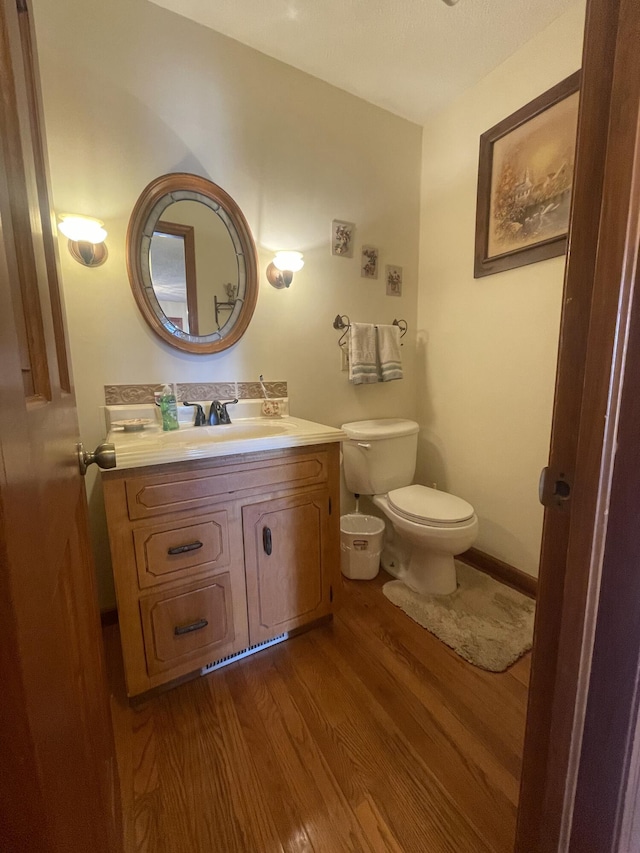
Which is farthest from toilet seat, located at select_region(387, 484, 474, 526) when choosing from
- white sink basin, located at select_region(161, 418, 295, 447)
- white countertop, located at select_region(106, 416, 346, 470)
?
white sink basin, located at select_region(161, 418, 295, 447)

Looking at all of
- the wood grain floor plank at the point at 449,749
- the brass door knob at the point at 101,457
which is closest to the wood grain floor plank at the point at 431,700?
the wood grain floor plank at the point at 449,749

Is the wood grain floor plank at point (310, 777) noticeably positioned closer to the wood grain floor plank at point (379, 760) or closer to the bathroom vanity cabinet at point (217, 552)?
the wood grain floor plank at point (379, 760)

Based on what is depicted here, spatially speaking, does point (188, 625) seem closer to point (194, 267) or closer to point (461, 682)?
point (461, 682)

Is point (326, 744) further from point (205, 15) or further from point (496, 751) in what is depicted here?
point (205, 15)

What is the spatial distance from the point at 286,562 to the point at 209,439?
56 centimetres

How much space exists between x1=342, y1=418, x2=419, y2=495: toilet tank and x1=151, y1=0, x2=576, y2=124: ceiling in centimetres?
173

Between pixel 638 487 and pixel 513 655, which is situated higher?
pixel 638 487

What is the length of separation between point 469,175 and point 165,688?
2.69 m

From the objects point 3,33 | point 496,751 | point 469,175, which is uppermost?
point 469,175

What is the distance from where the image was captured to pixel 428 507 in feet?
5.42

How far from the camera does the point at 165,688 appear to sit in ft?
4.01

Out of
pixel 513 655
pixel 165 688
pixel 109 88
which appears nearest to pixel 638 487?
pixel 513 655

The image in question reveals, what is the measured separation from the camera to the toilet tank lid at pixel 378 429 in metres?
1.79

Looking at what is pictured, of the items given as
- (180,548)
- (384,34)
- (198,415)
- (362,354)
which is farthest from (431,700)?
(384,34)
